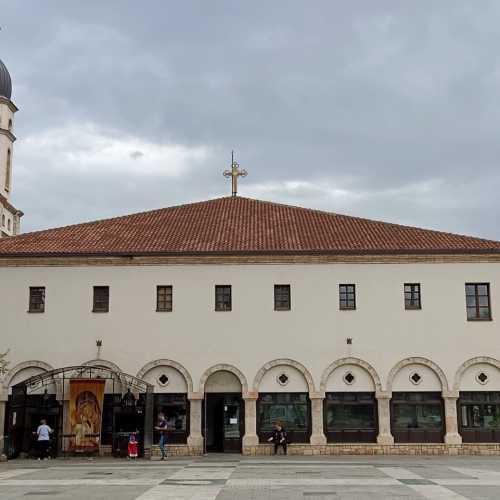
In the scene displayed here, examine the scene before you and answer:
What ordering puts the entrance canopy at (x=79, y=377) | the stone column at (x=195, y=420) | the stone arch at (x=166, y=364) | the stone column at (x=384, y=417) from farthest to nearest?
the stone arch at (x=166, y=364) < the stone column at (x=195, y=420) < the stone column at (x=384, y=417) < the entrance canopy at (x=79, y=377)

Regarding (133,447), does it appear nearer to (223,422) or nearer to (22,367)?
(223,422)

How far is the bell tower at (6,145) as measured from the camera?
128 ft

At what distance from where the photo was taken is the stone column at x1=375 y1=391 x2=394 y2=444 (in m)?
28.7

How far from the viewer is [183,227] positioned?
32719mm

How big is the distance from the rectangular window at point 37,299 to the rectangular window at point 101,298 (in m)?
2.14

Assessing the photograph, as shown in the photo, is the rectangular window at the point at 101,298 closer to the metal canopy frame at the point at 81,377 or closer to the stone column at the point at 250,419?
the metal canopy frame at the point at 81,377

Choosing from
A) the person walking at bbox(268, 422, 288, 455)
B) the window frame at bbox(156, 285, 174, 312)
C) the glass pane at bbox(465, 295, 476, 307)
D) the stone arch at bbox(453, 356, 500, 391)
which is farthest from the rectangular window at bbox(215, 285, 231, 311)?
the glass pane at bbox(465, 295, 476, 307)

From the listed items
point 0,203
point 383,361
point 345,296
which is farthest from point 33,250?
point 383,361

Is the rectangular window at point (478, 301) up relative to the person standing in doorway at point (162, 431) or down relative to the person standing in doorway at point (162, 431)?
up

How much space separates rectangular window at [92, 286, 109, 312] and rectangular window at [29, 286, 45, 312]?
84.2 inches

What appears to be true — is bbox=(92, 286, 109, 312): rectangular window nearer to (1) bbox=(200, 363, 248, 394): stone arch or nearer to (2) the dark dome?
(1) bbox=(200, 363, 248, 394): stone arch

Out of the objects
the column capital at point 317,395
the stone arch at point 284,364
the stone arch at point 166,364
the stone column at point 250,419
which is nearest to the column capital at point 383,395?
the column capital at point 317,395

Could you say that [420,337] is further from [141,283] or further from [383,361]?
[141,283]

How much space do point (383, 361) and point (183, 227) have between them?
10.4m
